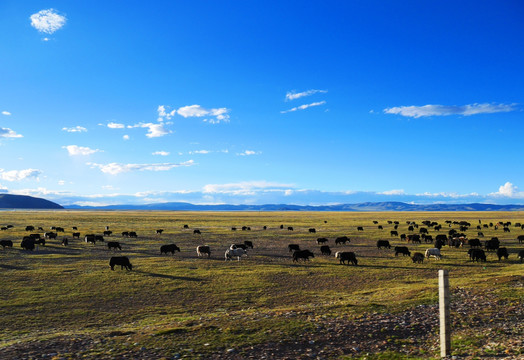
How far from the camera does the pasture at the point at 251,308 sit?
11734 millimetres

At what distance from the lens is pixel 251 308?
1891 cm

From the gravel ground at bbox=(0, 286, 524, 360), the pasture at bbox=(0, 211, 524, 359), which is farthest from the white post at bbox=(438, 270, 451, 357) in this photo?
the pasture at bbox=(0, 211, 524, 359)

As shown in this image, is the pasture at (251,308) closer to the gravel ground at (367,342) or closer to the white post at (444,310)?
the gravel ground at (367,342)

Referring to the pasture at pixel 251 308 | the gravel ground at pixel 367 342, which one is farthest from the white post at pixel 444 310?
the pasture at pixel 251 308

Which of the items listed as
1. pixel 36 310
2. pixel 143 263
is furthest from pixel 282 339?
pixel 143 263

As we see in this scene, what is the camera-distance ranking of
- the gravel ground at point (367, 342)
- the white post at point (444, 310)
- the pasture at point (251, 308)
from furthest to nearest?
the pasture at point (251, 308)
the gravel ground at point (367, 342)
the white post at point (444, 310)

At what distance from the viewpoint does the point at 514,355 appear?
9719 millimetres

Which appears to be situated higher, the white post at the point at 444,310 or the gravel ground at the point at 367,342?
the white post at the point at 444,310

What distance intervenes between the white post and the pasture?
1.57ft

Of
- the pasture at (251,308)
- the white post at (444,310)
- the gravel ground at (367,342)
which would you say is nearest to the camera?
the white post at (444,310)

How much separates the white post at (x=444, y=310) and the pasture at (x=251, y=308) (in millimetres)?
480

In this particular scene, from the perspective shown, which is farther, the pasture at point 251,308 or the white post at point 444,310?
the pasture at point 251,308

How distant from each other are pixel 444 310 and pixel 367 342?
322cm

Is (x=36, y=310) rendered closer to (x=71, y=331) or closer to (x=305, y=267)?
(x=71, y=331)
